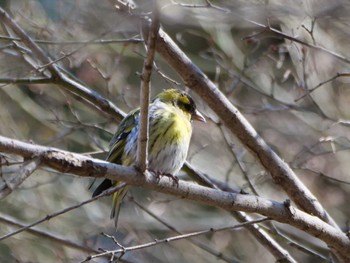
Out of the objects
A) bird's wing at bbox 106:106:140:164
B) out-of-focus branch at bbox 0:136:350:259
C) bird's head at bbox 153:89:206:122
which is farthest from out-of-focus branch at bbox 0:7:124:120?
out-of-focus branch at bbox 0:136:350:259

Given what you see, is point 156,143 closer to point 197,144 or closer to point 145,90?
point 145,90

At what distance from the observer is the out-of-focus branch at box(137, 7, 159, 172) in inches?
140

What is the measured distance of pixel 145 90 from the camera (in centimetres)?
393

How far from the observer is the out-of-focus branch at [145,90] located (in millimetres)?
3559

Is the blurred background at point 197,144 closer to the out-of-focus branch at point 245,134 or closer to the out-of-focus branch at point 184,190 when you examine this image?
the out-of-focus branch at point 245,134

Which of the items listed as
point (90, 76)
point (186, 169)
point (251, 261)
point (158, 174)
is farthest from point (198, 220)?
point (158, 174)

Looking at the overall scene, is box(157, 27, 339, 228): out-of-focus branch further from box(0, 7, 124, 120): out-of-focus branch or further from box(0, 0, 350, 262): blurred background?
box(0, 0, 350, 262): blurred background

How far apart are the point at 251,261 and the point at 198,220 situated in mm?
790

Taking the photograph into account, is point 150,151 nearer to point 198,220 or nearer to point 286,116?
point 198,220

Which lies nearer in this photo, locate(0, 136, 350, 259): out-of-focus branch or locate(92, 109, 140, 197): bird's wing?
locate(0, 136, 350, 259): out-of-focus branch

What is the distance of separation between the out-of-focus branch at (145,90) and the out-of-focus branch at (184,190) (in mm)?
98

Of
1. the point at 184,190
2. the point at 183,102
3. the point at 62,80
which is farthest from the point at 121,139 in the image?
the point at 184,190

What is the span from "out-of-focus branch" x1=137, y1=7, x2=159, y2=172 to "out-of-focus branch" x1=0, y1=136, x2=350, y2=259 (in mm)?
98

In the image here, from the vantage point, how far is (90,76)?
8.70 m
